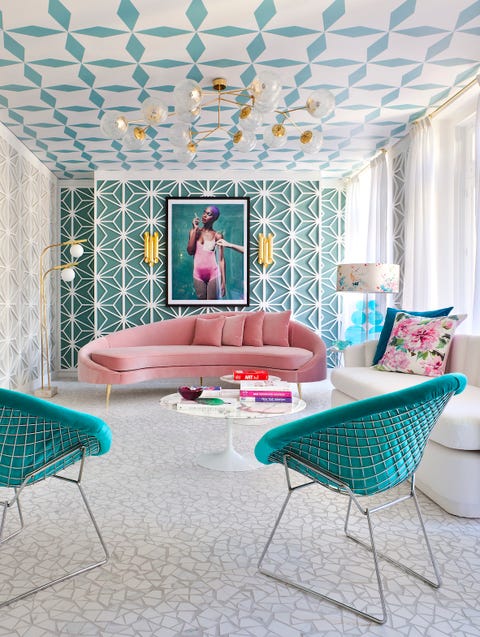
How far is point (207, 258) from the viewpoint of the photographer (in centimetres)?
625

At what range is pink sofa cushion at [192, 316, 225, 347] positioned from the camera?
545 centimetres

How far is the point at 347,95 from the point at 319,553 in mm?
3435

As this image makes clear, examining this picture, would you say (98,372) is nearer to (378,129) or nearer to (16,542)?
(16,542)

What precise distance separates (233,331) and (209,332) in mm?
268

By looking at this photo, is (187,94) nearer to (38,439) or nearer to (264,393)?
(264,393)

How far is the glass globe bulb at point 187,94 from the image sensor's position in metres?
2.72

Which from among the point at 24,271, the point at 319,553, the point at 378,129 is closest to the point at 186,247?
the point at 24,271

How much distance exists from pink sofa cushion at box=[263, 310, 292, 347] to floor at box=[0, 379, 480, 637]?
257cm

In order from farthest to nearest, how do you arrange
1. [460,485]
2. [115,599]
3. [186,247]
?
[186,247] → [460,485] → [115,599]

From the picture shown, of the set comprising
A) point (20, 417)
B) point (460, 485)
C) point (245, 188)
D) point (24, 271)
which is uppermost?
point (245, 188)

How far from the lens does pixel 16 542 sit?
2.00 m

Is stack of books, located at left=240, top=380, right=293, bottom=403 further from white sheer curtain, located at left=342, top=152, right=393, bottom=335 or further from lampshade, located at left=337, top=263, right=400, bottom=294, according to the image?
white sheer curtain, located at left=342, top=152, right=393, bottom=335

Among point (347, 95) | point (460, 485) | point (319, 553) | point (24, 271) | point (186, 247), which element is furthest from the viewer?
point (186, 247)

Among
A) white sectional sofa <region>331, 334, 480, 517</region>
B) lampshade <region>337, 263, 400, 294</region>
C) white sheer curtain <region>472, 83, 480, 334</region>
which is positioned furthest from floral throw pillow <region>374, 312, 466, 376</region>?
lampshade <region>337, 263, 400, 294</region>
